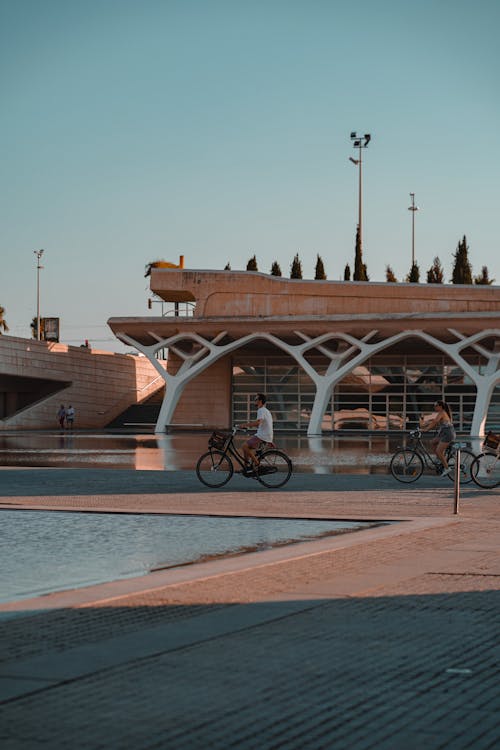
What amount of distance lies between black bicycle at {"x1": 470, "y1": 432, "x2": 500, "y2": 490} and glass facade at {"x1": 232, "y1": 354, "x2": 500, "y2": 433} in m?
38.6

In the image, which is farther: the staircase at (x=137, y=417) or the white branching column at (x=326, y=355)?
the staircase at (x=137, y=417)

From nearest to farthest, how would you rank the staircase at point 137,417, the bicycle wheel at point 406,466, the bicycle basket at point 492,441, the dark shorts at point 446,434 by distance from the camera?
the dark shorts at point 446,434 < the bicycle wheel at point 406,466 < the bicycle basket at point 492,441 < the staircase at point 137,417

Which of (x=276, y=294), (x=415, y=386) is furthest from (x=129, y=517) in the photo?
(x=415, y=386)

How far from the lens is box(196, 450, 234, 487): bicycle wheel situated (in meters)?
19.6

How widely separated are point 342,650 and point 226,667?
0.81m

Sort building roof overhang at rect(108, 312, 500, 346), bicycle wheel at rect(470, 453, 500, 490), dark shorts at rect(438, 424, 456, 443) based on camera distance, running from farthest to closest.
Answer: building roof overhang at rect(108, 312, 500, 346)
dark shorts at rect(438, 424, 456, 443)
bicycle wheel at rect(470, 453, 500, 490)

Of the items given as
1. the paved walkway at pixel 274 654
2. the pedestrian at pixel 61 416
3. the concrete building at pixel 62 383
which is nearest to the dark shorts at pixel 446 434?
the paved walkway at pixel 274 654

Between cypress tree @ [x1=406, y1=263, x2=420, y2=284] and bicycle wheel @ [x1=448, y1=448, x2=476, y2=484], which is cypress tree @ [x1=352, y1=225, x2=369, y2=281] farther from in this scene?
bicycle wheel @ [x1=448, y1=448, x2=476, y2=484]

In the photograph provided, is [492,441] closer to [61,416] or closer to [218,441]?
[218,441]

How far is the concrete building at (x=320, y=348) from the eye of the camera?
5206 cm

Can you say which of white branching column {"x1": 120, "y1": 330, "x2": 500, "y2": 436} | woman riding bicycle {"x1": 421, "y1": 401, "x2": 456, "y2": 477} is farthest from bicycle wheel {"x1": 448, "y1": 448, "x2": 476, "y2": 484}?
white branching column {"x1": 120, "y1": 330, "x2": 500, "y2": 436}

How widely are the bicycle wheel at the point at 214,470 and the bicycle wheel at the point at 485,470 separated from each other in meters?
4.34

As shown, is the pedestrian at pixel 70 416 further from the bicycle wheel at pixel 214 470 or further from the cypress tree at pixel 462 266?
the bicycle wheel at pixel 214 470

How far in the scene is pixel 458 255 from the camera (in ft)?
251
